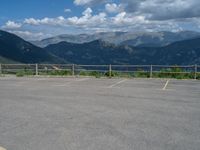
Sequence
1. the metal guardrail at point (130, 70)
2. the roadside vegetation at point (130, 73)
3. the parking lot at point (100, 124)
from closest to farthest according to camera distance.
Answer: the parking lot at point (100, 124), the roadside vegetation at point (130, 73), the metal guardrail at point (130, 70)

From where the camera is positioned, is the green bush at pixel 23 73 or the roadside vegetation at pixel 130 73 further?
the green bush at pixel 23 73

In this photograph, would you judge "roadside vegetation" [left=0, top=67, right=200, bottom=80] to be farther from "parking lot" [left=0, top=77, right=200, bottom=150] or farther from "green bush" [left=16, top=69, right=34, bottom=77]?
"parking lot" [left=0, top=77, right=200, bottom=150]

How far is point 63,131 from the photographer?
842cm

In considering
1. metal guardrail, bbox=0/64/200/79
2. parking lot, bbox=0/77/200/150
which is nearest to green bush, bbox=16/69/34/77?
metal guardrail, bbox=0/64/200/79

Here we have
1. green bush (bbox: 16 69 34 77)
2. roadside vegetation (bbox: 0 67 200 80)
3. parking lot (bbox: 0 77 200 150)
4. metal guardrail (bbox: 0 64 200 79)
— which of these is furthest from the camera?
green bush (bbox: 16 69 34 77)

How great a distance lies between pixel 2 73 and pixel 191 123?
26631mm

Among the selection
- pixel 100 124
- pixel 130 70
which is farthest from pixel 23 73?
pixel 100 124

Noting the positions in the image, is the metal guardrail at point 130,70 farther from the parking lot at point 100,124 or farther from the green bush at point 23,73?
the parking lot at point 100,124

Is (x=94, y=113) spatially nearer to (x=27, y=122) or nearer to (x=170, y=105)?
(x=27, y=122)

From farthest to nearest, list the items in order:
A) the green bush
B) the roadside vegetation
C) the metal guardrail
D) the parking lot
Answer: the green bush, the metal guardrail, the roadside vegetation, the parking lot

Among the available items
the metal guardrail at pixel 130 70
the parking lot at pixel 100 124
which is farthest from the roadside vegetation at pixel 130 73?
the parking lot at pixel 100 124

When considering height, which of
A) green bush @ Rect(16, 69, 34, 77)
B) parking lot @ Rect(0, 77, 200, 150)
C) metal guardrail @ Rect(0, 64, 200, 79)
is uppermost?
metal guardrail @ Rect(0, 64, 200, 79)

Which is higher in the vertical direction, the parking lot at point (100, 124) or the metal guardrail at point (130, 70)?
the metal guardrail at point (130, 70)

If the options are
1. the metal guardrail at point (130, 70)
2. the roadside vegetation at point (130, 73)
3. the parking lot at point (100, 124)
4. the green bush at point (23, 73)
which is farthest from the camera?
the green bush at point (23, 73)
